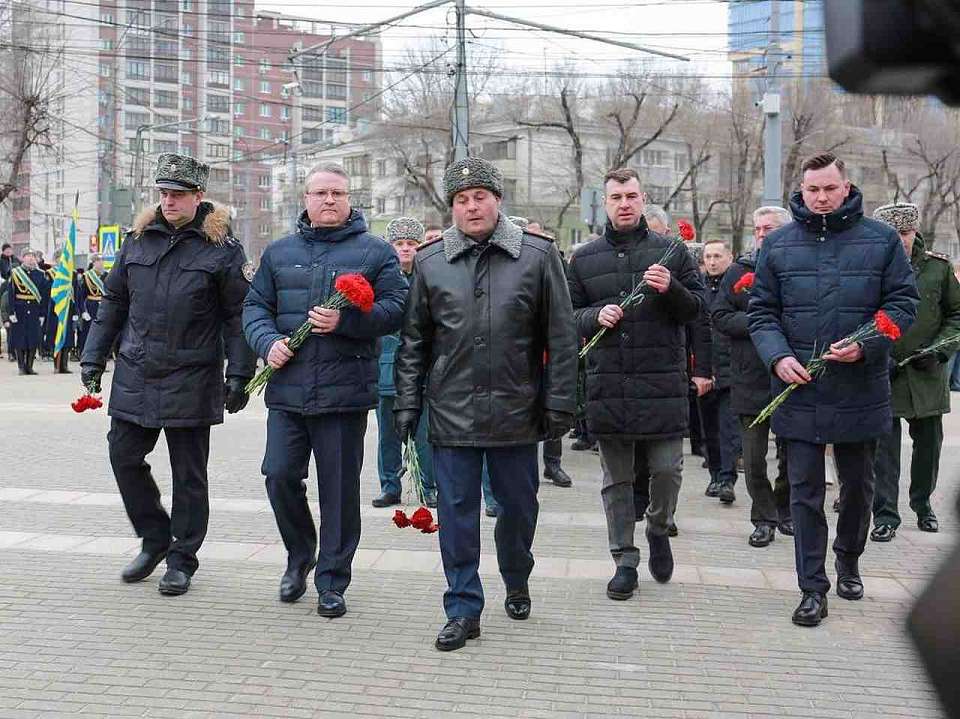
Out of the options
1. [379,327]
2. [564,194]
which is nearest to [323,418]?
[379,327]

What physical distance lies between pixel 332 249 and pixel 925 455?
14.9 ft

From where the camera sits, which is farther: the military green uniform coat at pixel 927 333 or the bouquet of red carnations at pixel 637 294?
the military green uniform coat at pixel 927 333

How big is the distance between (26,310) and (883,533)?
17724mm

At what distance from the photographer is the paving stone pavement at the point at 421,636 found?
4637 mm

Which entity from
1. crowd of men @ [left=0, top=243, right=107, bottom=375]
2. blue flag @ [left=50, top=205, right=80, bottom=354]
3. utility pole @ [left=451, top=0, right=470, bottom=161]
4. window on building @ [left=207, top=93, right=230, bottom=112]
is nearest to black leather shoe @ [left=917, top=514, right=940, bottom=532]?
utility pole @ [left=451, top=0, right=470, bottom=161]

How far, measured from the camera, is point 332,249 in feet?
19.5

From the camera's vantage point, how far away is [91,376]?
21.3 feet

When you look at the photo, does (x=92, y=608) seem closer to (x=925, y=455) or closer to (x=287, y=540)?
(x=287, y=540)

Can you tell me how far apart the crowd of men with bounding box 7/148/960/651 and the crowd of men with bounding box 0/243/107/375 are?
15.3 m

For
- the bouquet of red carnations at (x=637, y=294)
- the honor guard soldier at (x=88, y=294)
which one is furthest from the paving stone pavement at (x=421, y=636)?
the honor guard soldier at (x=88, y=294)

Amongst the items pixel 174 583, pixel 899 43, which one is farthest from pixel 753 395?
pixel 899 43

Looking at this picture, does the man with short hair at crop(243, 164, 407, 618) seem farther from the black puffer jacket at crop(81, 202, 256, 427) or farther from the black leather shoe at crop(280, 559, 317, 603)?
the black puffer jacket at crop(81, 202, 256, 427)

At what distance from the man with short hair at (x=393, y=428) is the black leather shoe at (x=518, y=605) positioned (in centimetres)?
299

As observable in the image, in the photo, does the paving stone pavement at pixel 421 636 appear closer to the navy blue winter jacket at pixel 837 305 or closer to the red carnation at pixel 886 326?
the navy blue winter jacket at pixel 837 305
